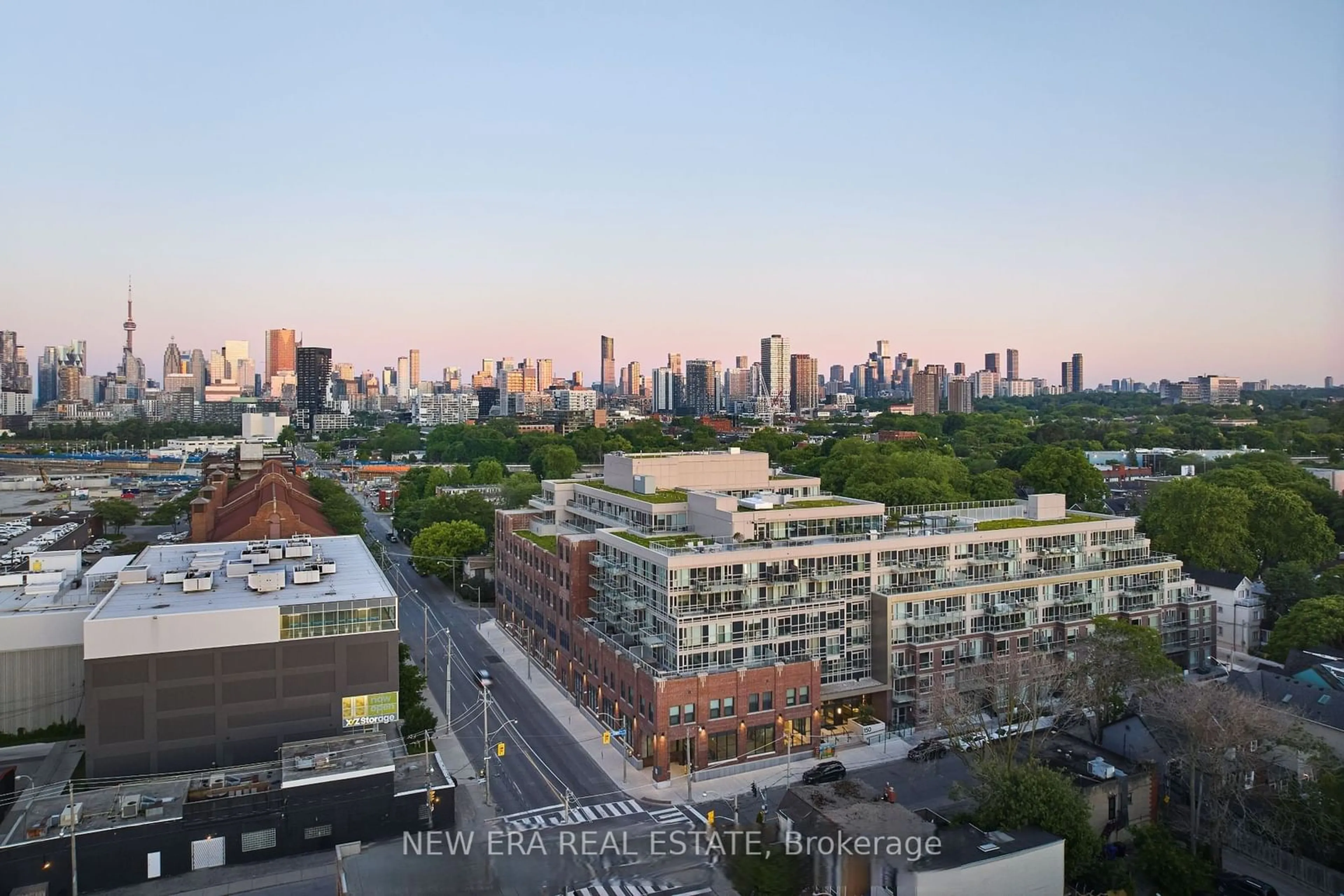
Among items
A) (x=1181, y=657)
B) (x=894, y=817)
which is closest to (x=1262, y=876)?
(x=894, y=817)

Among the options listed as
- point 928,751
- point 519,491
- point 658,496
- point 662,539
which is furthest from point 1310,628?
point 519,491

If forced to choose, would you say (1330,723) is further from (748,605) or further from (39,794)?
(39,794)

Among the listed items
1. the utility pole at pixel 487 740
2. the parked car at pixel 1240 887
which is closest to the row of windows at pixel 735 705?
the utility pole at pixel 487 740

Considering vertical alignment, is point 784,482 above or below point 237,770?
above

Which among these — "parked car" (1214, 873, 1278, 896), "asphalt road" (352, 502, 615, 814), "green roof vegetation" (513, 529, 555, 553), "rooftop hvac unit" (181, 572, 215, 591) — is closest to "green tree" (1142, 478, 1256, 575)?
"parked car" (1214, 873, 1278, 896)

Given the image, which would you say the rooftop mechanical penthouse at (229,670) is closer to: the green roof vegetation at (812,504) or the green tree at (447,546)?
the green roof vegetation at (812,504)

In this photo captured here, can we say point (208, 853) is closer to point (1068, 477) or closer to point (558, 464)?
point (1068, 477)
